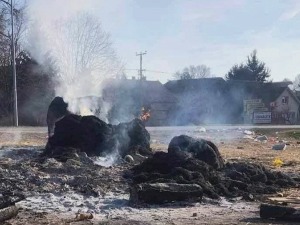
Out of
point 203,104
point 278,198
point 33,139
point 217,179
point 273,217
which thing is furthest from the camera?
point 203,104

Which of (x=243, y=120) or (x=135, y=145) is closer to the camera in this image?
(x=135, y=145)

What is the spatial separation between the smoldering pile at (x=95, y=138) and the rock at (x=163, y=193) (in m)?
5.60

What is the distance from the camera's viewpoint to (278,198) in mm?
9062

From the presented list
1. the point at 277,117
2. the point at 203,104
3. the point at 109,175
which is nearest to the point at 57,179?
the point at 109,175

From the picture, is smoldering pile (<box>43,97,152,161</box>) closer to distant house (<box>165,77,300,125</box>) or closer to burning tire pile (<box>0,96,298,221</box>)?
burning tire pile (<box>0,96,298,221</box>)

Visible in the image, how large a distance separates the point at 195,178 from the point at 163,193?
158 cm

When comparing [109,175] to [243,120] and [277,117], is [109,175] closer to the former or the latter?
[243,120]

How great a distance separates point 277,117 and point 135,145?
43167 mm

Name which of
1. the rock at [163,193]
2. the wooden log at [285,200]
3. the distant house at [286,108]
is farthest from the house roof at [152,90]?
the wooden log at [285,200]

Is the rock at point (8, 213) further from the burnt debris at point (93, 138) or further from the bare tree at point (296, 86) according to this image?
the bare tree at point (296, 86)

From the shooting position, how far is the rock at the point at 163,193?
8.65m

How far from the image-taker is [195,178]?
1011cm

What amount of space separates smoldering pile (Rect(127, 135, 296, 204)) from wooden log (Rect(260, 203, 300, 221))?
163cm

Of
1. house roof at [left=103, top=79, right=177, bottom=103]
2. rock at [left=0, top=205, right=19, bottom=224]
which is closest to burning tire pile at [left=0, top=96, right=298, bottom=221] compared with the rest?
rock at [left=0, top=205, right=19, bottom=224]
